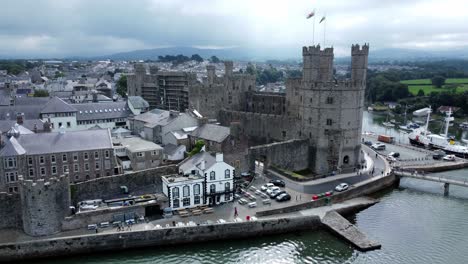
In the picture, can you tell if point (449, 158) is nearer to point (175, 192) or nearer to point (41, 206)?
point (175, 192)

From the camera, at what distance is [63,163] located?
1419 inches

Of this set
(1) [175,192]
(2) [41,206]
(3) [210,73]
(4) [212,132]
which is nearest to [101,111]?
(3) [210,73]

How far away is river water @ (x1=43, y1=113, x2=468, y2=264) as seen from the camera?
92.2ft

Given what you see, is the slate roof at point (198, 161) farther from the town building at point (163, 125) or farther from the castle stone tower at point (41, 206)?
the castle stone tower at point (41, 206)

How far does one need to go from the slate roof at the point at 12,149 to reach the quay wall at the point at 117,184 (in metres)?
5.39

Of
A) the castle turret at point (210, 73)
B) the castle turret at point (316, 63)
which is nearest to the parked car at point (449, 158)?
the castle turret at point (316, 63)

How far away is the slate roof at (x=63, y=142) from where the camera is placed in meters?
35.4

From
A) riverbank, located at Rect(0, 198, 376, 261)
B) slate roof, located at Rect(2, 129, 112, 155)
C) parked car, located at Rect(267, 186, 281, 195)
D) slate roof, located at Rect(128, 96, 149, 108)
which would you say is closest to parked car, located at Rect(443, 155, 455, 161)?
riverbank, located at Rect(0, 198, 376, 261)

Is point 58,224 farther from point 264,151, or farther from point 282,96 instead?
point 282,96

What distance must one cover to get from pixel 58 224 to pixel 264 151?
21630 millimetres

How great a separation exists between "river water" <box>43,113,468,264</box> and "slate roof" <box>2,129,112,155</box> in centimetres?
1171

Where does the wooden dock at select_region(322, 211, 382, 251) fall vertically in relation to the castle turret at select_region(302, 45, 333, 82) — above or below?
below

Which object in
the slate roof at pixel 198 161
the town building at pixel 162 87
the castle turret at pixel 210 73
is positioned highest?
the castle turret at pixel 210 73

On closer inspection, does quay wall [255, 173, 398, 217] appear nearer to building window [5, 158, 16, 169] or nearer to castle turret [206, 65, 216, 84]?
building window [5, 158, 16, 169]
